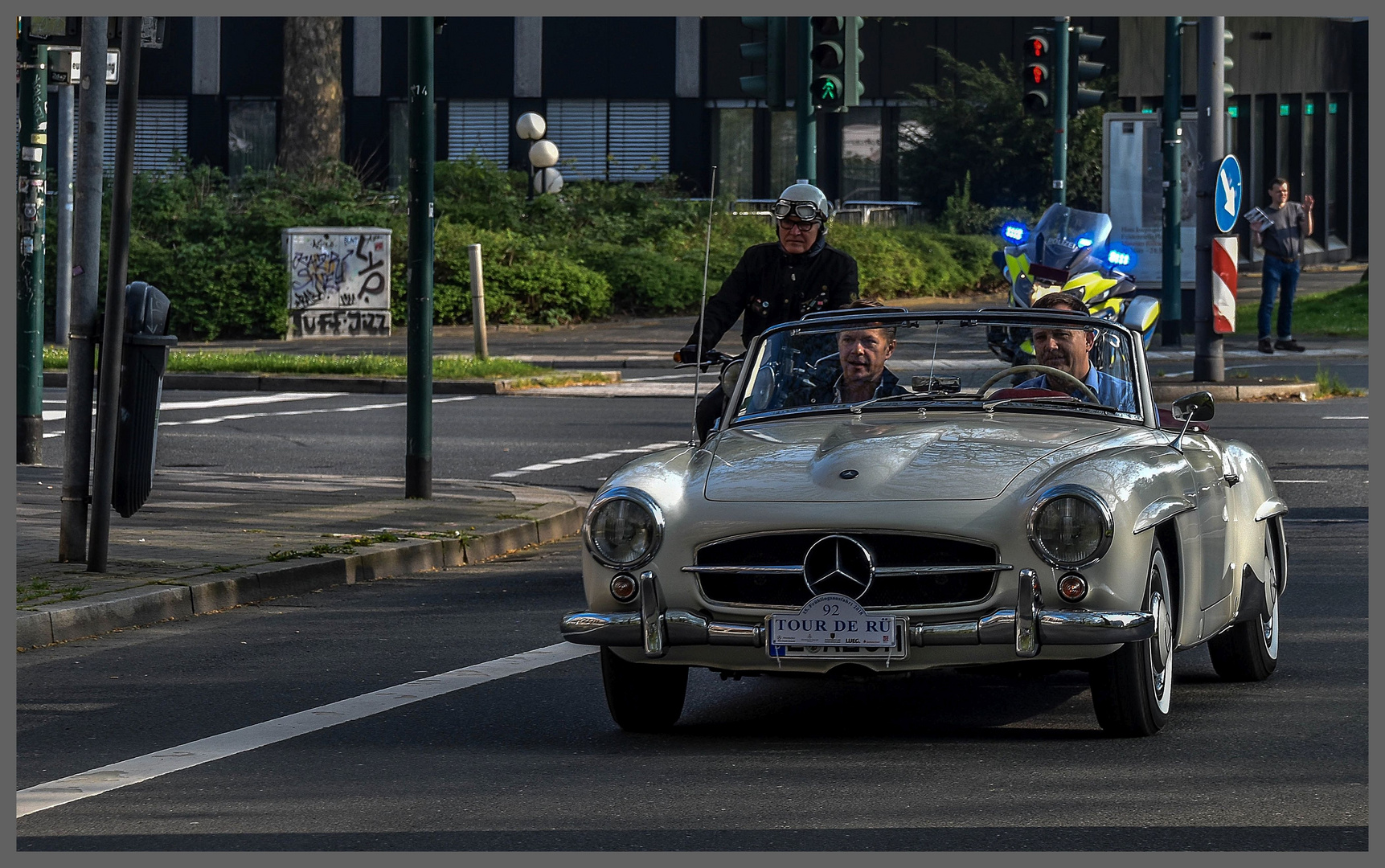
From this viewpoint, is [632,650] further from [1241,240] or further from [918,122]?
[918,122]

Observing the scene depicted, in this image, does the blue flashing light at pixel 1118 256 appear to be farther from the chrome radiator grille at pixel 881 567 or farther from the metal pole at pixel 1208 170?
the chrome radiator grille at pixel 881 567

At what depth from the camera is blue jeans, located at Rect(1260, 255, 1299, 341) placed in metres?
24.7

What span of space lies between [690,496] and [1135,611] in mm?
1336

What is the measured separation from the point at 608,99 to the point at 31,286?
35.5m

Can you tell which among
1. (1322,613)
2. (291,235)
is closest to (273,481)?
(1322,613)

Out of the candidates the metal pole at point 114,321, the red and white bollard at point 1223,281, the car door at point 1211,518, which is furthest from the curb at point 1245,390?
the car door at point 1211,518

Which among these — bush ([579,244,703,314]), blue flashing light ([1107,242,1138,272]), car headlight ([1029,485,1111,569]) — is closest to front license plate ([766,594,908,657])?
car headlight ([1029,485,1111,569])

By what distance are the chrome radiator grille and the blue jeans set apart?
1933cm

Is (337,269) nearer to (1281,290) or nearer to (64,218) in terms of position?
(64,218)

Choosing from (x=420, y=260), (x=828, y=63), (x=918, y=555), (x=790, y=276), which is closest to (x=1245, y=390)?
(x=828, y=63)

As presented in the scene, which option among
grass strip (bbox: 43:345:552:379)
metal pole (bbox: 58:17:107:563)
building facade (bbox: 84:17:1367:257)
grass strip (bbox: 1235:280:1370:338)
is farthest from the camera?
building facade (bbox: 84:17:1367:257)

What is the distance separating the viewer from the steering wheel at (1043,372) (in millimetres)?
7395

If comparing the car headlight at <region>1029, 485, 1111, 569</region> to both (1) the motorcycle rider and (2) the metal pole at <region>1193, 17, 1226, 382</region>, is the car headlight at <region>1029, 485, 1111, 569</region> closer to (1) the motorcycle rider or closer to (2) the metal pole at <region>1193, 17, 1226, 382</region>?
(1) the motorcycle rider

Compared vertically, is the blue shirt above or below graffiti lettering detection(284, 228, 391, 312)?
below
